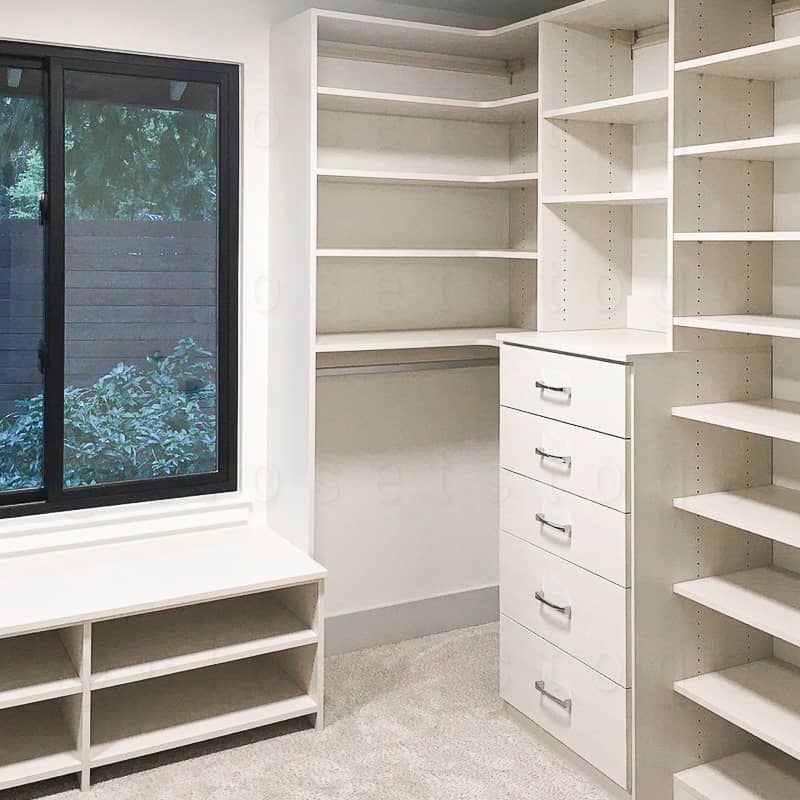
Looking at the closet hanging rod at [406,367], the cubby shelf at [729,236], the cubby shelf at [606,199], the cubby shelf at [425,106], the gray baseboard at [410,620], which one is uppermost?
the cubby shelf at [425,106]

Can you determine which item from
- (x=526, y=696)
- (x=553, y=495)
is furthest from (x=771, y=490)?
(x=526, y=696)

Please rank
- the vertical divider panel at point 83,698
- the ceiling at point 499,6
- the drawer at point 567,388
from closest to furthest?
1. the drawer at point 567,388
2. the vertical divider panel at point 83,698
3. the ceiling at point 499,6

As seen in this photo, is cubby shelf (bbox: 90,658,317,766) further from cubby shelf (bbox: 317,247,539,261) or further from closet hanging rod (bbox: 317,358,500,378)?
cubby shelf (bbox: 317,247,539,261)

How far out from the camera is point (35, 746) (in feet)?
8.64

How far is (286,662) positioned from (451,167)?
5.93 ft

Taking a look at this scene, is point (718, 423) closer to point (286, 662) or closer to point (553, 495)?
point (553, 495)

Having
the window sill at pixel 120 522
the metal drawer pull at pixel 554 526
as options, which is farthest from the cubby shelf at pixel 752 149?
the window sill at pixel 120 522

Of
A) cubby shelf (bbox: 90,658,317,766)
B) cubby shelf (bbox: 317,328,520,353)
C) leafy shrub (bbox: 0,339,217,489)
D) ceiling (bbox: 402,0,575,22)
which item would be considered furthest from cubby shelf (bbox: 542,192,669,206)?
cubby shelf (bbox: 90,658,317,766)

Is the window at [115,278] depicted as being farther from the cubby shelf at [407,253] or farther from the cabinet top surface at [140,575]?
the cubby shelf at [407,253]

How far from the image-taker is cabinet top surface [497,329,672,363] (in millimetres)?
2447

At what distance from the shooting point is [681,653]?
8.36ft

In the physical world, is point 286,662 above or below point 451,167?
below

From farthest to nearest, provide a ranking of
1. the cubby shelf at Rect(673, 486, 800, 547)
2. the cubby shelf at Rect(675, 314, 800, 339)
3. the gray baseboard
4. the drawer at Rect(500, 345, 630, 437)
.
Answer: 1. the gray baseboard
2. the drawer at Rect(500, 345, 630, 437)
3. the cubby shelf at Rect(673, 486, 800, 547)
4. the cubby shelf at Rect(675, 314, 800, 339)

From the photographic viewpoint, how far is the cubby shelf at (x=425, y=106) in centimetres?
302
